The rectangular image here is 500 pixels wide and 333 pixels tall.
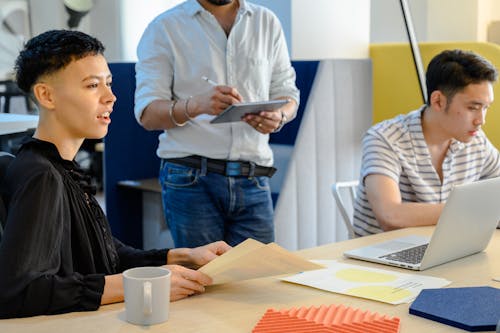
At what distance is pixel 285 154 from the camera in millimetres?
3639

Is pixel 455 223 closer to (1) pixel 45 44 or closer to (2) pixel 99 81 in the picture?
(2) pixel 99 81

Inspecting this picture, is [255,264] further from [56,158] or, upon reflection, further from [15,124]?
[15,124]

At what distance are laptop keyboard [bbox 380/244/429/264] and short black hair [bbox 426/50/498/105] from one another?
76cm

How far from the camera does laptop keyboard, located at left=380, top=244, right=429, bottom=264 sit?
5.75 ft

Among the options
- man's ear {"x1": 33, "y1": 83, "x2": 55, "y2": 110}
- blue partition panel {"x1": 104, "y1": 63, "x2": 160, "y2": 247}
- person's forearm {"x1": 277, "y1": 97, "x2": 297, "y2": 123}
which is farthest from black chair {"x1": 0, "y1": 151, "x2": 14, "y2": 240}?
blue partition panel {"x1": 104, "y1": 63, "x2": 160, "y2": 247}

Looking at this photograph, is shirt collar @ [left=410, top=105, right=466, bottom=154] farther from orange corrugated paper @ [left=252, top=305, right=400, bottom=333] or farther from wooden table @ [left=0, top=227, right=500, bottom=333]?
orange corrugated paper @ [left=252, top=305, right=400, bottom=333]

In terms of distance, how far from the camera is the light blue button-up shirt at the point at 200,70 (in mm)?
2402

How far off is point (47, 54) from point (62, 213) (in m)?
0.37

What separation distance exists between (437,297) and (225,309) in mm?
417

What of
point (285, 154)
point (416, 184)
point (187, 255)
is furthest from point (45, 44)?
point (285, 154)

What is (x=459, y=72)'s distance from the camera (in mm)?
2428

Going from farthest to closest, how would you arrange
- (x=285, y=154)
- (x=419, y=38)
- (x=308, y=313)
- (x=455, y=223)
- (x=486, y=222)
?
(x=419, y=38) → (x=285, y=154) → (x=486, y=222) → (x=455, y=223) → (x=308, y=313)

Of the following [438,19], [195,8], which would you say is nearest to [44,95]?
[195,8]

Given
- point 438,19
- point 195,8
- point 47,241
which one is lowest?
point 47,241
